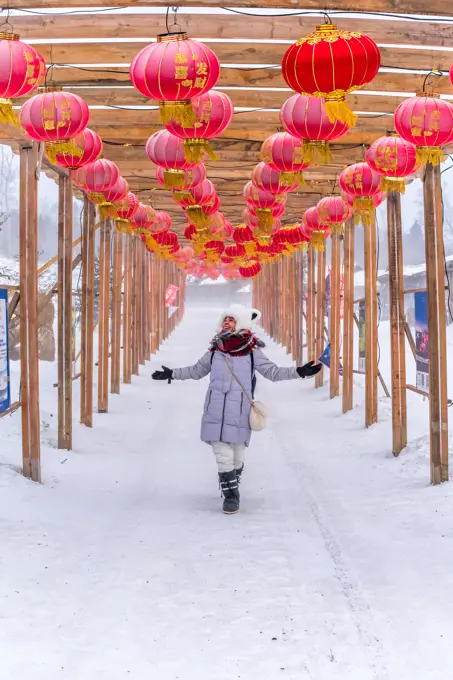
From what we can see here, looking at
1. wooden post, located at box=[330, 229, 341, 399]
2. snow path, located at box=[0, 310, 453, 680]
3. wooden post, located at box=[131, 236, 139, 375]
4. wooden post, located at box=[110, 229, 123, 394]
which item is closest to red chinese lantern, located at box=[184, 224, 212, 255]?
wooden post, located at box=[110, 229, 123, 394]

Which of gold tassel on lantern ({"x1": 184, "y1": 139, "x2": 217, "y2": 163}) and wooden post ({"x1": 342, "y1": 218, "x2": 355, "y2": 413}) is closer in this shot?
gold tassel on lantern ({"x1": 184, "y1": 139, "x2": 217, "y2": 163})

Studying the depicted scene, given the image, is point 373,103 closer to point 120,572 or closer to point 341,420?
point 341,420

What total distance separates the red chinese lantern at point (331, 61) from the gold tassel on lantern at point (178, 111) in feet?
2.70

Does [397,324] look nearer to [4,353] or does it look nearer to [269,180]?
[269,180]

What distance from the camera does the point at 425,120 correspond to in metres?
5.28

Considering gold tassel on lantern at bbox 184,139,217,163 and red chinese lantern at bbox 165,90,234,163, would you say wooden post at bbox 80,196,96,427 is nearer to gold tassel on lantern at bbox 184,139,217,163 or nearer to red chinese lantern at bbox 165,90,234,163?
gold tassel on lantern at bbox 184,139,217,163

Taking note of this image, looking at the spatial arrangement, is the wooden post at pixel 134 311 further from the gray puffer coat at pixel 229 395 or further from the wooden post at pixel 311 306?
the gray puffer coat at pixel 229 395

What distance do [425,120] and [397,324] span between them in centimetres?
302

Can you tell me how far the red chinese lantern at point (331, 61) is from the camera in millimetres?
4188

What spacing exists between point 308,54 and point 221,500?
13.0ft

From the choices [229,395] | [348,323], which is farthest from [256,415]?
[348,323]

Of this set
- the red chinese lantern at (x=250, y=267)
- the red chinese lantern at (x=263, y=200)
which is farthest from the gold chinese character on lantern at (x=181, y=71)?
the red chinese lantern at (x=250, y=267)

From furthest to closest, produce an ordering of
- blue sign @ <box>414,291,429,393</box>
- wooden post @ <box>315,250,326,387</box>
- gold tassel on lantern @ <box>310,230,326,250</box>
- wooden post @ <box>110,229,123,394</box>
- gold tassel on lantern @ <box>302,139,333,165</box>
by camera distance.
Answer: wooden post @ <box>315,250,326,387</box>, wooden post @ <box>110,229,123,394</box>, gold tassel on lantern @ <box>310,230,326,250</box>, blue sign @ <box>414,291,429,393</box>, gold tassel on lantern @ <box>302,139,333,165</box>

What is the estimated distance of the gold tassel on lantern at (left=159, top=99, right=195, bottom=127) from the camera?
4.80 m
